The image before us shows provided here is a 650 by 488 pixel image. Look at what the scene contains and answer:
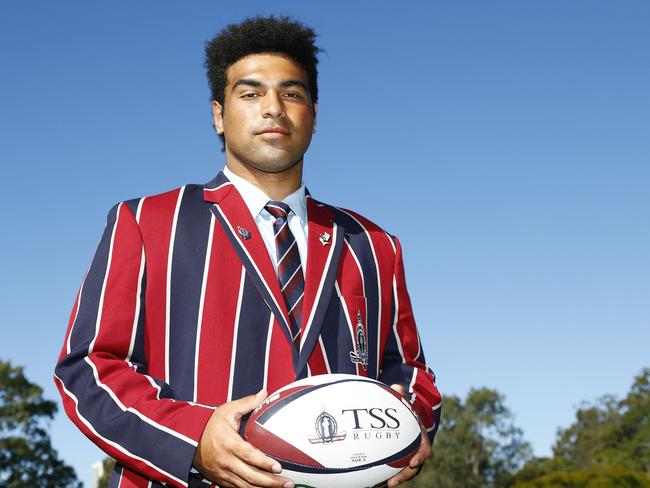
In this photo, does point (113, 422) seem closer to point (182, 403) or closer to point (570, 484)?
point (182, 403)

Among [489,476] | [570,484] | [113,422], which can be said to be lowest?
[113,422]

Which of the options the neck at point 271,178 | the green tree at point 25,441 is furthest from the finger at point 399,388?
the green tree at point 25,441

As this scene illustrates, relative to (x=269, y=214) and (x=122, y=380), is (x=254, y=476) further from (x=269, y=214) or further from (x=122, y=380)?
(x=269, y=214)

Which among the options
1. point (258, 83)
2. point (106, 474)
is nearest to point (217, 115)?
point (258, 83)

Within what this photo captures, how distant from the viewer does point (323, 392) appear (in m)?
3.66

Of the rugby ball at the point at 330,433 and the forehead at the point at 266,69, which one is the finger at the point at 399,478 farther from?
the forehead at the point at 266,69

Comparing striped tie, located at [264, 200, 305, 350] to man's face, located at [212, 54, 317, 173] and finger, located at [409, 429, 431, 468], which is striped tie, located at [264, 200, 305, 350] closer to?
man's face, located at [212, 54, 317, 173]

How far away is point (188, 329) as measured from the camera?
160 inches

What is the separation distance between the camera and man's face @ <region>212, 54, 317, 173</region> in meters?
4.48

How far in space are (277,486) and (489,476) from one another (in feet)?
268

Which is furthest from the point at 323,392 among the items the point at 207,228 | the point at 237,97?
the point at 237,97

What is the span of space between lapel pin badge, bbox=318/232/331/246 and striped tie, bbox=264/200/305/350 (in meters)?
0.16

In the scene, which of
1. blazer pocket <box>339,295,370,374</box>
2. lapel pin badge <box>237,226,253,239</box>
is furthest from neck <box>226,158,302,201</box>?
blazer pocket <box>339,295,370,374</box>

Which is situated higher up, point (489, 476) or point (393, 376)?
point (489, 476)
